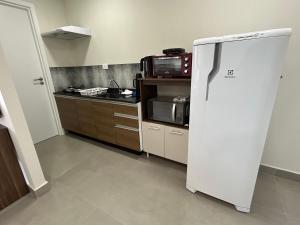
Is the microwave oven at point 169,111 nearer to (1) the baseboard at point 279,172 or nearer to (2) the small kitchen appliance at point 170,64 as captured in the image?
(2) the small kitchen appliance at point 170,64

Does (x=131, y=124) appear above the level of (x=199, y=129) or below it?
below

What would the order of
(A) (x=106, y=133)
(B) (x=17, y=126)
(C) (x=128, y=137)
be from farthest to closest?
1. (A) (x=106, y=133)
2. (C) (x=128, y=137)
3. (B) (x=17, y=126)

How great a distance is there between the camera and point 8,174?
5.43 feet

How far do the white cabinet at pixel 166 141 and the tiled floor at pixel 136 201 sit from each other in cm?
20

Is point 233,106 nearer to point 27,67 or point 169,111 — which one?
point 169,111

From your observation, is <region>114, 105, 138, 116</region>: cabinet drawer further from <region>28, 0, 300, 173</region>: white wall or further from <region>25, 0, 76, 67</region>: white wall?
<region>25, 0, 76, 67</region>: white wall

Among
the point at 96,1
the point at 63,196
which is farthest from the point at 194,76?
the point at 96,1

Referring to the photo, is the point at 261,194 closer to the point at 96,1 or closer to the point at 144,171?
the point at 144,171

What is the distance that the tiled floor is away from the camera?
1471 millimetres

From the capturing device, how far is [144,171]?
2127 mm

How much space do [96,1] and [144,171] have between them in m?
2.76

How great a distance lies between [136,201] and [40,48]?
295cm

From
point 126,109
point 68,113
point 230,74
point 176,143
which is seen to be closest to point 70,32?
point 68,113

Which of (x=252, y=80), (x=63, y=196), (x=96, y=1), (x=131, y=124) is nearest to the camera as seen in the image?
(x=252, y=80)
